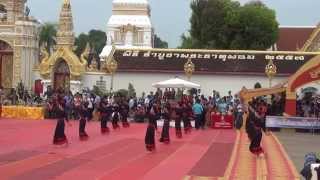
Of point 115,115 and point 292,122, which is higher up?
point 115,115

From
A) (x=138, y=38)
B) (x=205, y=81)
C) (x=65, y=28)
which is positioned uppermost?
(x=138, y=38)

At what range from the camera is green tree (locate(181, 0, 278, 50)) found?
5938cm

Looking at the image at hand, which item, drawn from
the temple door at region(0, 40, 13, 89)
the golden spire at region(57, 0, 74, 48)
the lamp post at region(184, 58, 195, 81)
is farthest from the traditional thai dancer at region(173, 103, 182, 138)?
the temple door at region(0, 40, 13, 89)

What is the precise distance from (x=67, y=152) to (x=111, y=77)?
77.1 ft

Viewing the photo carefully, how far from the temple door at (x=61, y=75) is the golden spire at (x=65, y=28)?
161 centimetres

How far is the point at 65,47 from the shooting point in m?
Answer: 43.5

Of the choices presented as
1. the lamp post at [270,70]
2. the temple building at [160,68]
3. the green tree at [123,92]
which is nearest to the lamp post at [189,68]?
the temple building at [160,68]

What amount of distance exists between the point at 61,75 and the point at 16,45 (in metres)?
3.60

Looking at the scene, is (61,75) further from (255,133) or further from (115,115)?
(255,133)

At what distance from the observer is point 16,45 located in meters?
44.5

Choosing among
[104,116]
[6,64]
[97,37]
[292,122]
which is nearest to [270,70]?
[292,122]

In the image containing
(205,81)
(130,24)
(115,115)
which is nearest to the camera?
(115,115)

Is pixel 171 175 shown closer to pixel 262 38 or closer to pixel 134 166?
pixel 134 166

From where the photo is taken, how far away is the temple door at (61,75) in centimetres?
4300
